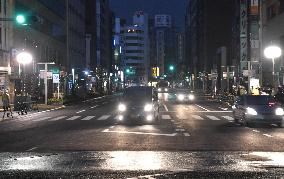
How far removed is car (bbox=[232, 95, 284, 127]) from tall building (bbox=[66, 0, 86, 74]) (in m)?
79.5

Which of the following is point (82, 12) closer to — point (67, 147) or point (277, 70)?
point (277, 70)

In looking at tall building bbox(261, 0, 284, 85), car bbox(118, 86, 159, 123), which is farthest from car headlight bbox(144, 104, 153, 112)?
tall building bbox(261, 0, 284, 85)

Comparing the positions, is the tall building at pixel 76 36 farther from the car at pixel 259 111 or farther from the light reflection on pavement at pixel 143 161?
the light reflection on pavement at pixel 143 161

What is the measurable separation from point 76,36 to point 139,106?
8927 cm

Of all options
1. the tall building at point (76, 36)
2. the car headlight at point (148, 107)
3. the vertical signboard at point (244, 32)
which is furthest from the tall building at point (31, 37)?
the vertical signboard at point (244, 32)

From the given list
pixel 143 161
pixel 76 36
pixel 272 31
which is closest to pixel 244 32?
pixel 272 31

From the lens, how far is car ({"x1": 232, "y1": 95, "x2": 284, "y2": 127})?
83.6ft

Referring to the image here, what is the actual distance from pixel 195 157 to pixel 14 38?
51.8m

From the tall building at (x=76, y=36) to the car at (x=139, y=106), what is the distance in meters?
74.9

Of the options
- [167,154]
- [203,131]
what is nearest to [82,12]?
[203,131]

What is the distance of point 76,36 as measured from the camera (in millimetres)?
116750

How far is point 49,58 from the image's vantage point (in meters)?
87.4

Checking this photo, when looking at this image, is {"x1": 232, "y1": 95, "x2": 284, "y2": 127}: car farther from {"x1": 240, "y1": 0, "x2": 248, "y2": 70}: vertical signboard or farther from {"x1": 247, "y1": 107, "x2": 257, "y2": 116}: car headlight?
{"x1": 240, "y1": 0, "x2": 248, "y2": 70}: vertical signboard

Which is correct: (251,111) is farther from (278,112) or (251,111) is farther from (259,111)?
(278,112)
